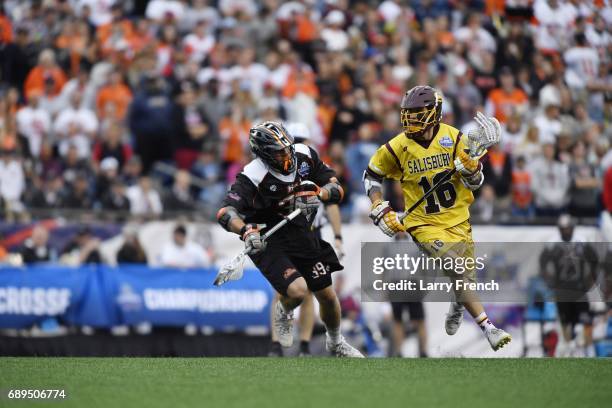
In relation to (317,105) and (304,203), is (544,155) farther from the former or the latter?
(304,203)

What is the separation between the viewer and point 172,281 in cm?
1528

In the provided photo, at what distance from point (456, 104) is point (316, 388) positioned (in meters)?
12.0

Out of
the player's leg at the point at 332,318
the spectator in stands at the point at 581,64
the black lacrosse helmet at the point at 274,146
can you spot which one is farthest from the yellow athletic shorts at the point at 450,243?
the spectator in stands at the point at 581,64

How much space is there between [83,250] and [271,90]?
15.1 feet

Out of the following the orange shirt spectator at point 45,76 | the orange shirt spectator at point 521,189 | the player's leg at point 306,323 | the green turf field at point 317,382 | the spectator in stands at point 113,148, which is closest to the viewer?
the green turf field at point 317,382

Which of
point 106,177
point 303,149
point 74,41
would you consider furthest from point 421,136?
point 74,41

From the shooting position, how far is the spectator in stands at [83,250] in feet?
52.4

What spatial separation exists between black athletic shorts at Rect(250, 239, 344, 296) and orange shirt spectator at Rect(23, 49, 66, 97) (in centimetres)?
968

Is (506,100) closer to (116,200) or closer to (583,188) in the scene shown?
(583,188)

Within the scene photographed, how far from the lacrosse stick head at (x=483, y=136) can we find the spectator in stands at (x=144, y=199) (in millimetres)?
7693

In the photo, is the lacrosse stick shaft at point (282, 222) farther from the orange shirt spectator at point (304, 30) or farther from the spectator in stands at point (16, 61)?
the orange shirt spectator at point (304, 30)

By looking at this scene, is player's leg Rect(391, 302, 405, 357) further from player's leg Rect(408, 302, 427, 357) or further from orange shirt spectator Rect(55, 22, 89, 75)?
orange shirt spectator Rect(55, 22, 89, 75)

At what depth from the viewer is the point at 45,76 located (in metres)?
19.4

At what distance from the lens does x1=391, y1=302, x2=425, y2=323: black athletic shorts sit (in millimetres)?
15195
